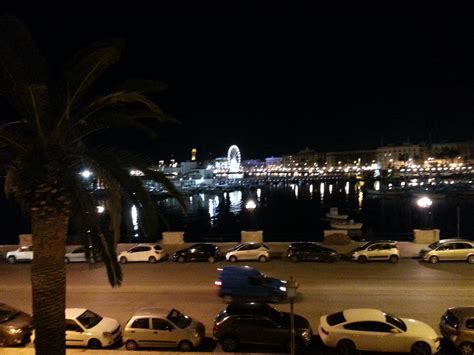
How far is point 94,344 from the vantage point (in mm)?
13414

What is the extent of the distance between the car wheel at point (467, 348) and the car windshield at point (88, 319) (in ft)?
33.4

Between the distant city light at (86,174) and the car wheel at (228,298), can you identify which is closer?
the distant city light at (86,174)

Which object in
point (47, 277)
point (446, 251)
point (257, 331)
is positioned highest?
point (47, 277)

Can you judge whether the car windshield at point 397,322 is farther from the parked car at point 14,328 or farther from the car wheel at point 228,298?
the parked car at point 14,328

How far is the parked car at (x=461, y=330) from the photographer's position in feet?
39.9

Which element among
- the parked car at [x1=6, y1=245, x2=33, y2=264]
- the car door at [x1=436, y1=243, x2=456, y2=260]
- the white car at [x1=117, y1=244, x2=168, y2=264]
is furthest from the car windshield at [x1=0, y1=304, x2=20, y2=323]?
the car door at [x1=436, y1=243, x2=456, y2=260]

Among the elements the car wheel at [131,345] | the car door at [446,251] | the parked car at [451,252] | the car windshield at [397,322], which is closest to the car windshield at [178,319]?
the car wheel at [131,345]

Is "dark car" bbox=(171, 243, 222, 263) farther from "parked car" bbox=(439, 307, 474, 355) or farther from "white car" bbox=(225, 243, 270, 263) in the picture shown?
"parked car" bbox=(439, 307, 474, 355)

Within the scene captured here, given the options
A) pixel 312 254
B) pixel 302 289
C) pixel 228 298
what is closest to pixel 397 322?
pixel 302 289

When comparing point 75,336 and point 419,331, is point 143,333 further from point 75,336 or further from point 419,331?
point 419,331

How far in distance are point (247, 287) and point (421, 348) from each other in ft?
22.8

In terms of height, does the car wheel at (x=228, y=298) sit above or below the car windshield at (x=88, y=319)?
below

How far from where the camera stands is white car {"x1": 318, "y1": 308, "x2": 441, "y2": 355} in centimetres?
1217

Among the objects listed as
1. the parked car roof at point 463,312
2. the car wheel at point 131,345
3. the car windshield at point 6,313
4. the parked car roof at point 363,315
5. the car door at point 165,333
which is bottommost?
the car wheel at point 131,345
